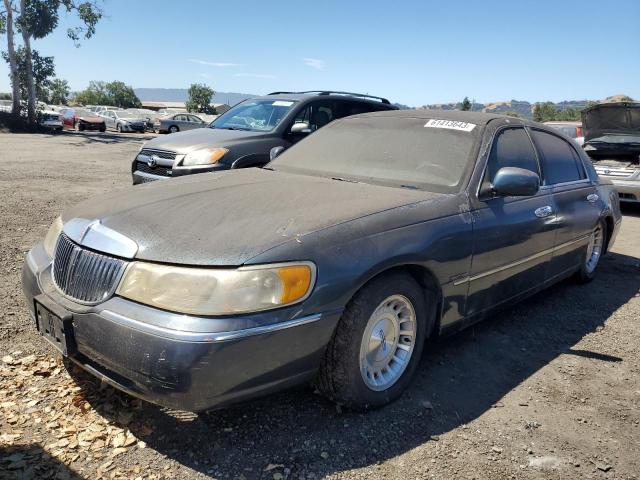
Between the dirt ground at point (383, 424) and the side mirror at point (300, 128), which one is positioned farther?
the side mirror at point (300, 128)

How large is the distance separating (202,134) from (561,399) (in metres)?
5.60

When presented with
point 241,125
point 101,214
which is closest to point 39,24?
point 241,125

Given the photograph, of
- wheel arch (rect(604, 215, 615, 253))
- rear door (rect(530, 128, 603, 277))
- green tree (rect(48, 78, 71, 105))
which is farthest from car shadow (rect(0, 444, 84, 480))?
green tree (rect(48, 78, 71, 105))

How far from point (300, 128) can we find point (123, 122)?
3088 cm

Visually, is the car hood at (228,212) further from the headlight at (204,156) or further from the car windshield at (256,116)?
the car windshield at (256,116)

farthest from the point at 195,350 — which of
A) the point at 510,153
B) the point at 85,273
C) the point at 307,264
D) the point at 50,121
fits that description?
the point at 50,121

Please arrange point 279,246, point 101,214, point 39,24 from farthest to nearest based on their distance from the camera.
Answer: point 39,24, point 101,214, point 279,246

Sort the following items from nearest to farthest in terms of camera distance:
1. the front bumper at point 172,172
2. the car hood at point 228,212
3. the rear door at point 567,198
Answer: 1. the car hood at point 228,212
2. the rear door at point 567,198
3. the front bumper at point 172,172

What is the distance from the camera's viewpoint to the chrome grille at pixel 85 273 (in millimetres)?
2322

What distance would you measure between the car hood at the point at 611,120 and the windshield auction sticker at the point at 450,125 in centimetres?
719

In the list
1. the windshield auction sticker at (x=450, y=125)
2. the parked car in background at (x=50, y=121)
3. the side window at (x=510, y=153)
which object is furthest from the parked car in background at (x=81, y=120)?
the side window at (x=510, y=153)

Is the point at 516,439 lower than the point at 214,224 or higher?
lower

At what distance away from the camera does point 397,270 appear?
8.91ft

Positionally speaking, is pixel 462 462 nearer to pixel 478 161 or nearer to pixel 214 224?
pixel 214 224
